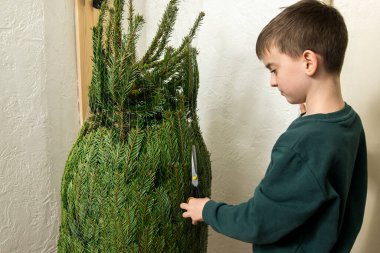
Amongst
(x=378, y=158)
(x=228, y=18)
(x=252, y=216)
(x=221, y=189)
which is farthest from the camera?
(x=221, y=189)

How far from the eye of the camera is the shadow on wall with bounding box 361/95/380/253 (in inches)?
31.4

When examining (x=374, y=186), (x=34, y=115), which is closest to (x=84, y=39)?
(x=34, y=115)

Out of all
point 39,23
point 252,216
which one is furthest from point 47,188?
point 252,216

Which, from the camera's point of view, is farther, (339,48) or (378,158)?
(378,158)

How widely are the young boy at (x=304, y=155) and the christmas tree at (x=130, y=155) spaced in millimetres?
58

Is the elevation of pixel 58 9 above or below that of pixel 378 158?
above

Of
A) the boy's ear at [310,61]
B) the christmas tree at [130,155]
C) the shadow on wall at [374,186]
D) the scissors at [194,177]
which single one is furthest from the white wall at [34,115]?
the shadow on wall at [374,186]

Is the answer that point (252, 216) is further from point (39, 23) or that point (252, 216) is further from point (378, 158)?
point (39, 23)

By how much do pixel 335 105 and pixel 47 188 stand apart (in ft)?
2.65

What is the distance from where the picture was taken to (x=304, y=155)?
0.50m

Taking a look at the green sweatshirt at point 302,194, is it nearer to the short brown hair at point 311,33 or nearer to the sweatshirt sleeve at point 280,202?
the sweatshirt sleeve at point 280,202

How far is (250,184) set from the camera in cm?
98

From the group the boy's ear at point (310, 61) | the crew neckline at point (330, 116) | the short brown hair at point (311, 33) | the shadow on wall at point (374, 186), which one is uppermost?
the short brown hair at point (311, 33)

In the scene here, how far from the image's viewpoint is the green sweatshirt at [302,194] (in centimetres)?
50
